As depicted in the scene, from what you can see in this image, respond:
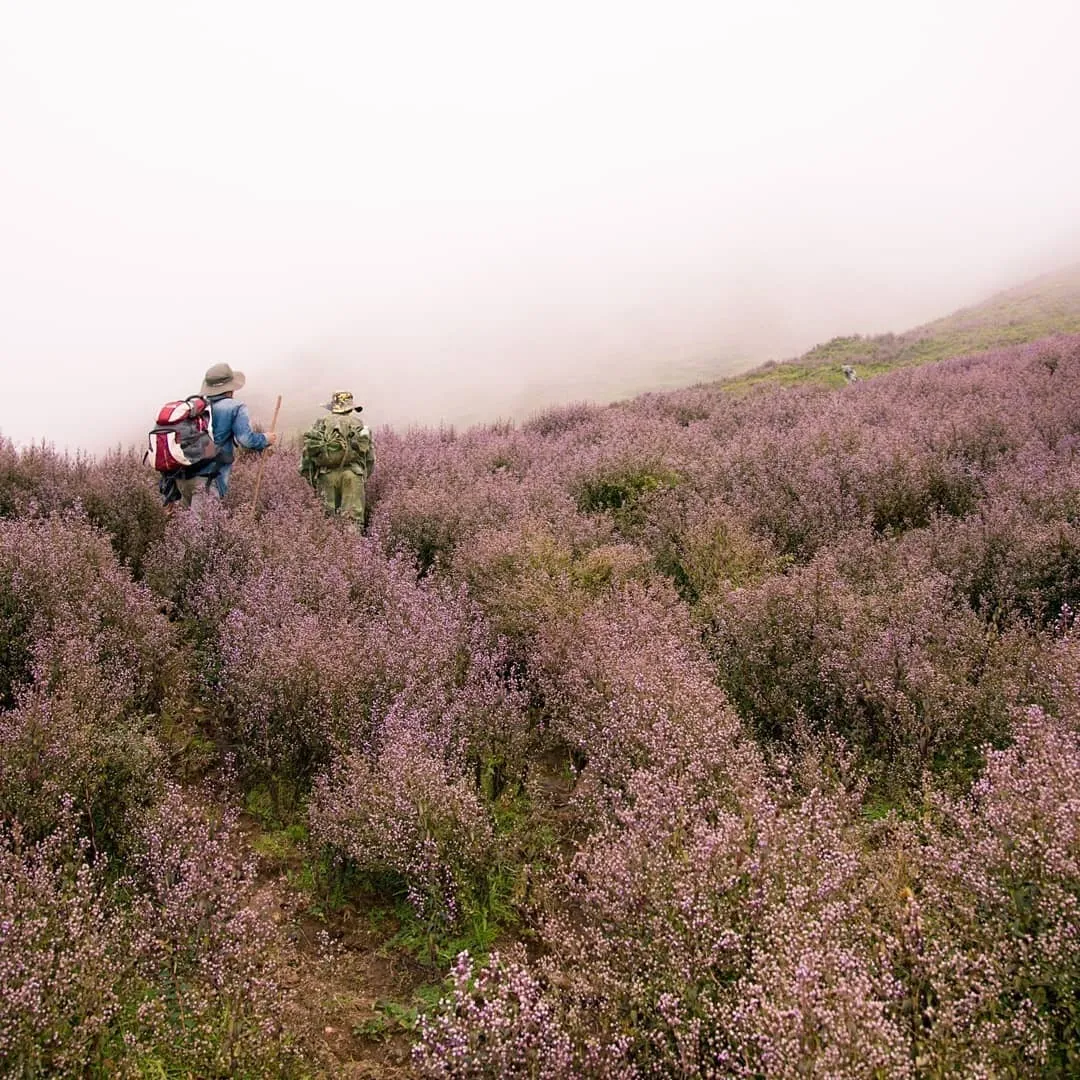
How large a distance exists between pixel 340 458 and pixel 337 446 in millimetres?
132

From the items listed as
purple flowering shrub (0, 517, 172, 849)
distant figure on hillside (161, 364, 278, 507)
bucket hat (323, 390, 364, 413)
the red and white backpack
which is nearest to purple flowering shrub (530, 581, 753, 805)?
purple flowering shrub (0, 517, 172, 849)

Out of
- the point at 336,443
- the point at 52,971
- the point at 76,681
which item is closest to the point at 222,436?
the point at 336,443

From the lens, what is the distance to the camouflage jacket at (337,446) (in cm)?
798

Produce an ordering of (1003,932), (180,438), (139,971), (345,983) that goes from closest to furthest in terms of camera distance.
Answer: (1003,932), (139,971), (345,983), (180,438)

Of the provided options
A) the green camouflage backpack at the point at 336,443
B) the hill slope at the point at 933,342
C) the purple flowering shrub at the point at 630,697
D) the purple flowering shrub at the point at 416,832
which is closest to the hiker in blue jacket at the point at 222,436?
the green camouflage backpack at the point at 336,443

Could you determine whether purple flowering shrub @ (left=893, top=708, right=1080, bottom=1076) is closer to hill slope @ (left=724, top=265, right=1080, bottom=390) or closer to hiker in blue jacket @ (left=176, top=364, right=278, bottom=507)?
hiker in blue jacket @ (left=176, top=364, right=278, bottom=507)

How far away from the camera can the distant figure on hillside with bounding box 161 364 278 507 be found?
781 cm

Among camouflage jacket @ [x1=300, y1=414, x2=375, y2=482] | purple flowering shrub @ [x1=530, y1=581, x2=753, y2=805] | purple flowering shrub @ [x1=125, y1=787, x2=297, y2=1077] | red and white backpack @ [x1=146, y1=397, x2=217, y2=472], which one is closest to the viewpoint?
purple flowering shrub @ [x1=125, y1=787, x2=297, y2=1077]

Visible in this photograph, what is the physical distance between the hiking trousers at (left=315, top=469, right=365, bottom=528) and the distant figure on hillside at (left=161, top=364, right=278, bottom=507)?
2.36 feet

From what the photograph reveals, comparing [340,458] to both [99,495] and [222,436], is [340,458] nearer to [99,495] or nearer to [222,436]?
[222,436]

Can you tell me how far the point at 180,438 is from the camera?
301 inches

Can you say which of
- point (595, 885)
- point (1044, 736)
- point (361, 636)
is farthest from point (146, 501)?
point (1044, 736)

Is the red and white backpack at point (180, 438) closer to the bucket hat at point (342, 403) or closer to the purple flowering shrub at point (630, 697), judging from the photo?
the bucket hat at point (342, 403)

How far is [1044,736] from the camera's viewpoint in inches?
124
